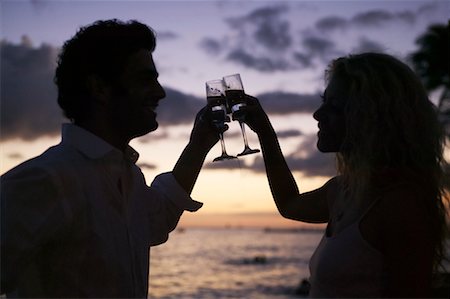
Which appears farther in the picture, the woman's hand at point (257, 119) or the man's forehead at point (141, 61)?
the woman's hand at point (257, 119)

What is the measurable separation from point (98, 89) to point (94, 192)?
0.57 m

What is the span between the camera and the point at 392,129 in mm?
2523

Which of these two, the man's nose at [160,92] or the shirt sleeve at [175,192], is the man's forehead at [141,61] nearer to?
the man's nose at [160,92]

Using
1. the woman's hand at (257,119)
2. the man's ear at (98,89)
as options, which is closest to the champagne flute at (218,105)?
the woman's hand at (257,119)

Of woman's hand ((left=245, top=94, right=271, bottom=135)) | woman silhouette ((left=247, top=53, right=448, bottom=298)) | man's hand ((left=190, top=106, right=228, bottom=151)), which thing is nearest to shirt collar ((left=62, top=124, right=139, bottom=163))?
man's hand ((left=190, top=106, right=228, bottom=151))

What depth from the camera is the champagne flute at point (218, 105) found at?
11.5 feet

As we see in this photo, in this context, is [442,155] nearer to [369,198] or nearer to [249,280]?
[369,198]

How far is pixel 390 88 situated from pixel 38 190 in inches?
66.4

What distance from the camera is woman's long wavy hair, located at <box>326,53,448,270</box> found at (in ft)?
8.16

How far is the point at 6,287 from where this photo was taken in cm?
217

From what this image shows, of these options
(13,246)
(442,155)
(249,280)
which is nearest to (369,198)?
(442,155)

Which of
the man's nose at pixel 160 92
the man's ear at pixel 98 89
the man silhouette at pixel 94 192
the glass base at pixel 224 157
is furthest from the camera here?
the glass base at pixel 224 157

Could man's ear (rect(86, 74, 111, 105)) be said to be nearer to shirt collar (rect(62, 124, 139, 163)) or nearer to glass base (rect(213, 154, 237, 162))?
shirt collar (rect(62, 124, 139, 163))

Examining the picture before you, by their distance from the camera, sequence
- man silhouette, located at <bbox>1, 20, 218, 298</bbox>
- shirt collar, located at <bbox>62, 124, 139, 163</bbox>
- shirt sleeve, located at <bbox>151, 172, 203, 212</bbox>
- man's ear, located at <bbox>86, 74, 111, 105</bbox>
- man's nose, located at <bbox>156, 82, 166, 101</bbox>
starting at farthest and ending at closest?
shirt sleeve, located at <bbox>151, 172, 203, 212</bbox>, man's nose, located at <bbox>156, 82, 166, 101</bbox>, man's ear, located at <bbox>86, 74, 111, 105</bbox>, shirt collar, located at <bbox>62, 124, 139, 163</bbox>, man silhouette, located at <bbox>1, 20, 218, 298</bbox>
